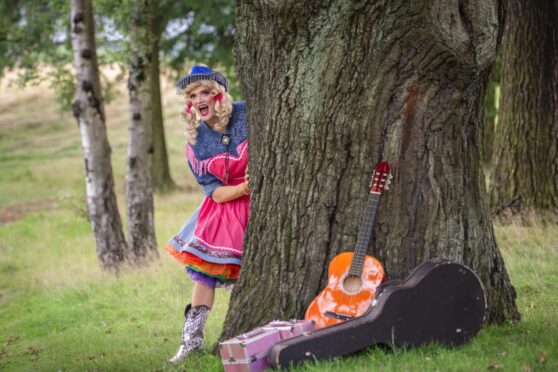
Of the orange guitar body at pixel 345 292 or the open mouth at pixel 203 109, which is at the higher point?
the open mouth at pixel 203 109

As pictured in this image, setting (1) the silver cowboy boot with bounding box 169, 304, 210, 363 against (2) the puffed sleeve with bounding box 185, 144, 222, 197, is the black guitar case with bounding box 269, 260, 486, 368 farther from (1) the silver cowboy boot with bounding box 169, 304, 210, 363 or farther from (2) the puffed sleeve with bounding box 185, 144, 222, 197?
(2) the puffed sleeve with bounding box 185, 144, 222, 197

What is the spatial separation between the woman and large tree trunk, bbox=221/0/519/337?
36cm

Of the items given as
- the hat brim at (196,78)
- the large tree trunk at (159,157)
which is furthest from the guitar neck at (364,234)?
the large tree trunk at (159,157)

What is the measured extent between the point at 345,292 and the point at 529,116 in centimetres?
557

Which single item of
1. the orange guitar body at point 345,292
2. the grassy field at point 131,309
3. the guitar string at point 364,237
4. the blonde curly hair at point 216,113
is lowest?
the grassy field at point 131,309

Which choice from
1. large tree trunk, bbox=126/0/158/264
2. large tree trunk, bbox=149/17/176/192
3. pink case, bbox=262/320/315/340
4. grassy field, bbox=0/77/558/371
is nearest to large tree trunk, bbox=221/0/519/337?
pink case, bbox=262/320/315/340

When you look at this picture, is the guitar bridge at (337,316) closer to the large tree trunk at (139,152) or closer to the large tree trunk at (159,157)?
the large tree trunk at (139,152)

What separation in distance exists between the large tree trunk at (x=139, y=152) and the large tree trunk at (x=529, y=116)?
4.94m

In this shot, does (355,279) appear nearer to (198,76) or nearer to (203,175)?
(203,175)

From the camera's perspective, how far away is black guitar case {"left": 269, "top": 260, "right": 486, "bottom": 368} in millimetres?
4566

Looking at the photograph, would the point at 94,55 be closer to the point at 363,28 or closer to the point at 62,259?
the point at 62,259

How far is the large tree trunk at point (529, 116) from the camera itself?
31.3 feet

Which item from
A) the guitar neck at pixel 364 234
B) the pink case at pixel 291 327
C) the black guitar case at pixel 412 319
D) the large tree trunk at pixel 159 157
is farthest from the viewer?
the large tree trunk at pixel 159 157

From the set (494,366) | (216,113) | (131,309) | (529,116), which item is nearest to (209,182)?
(216,113)
